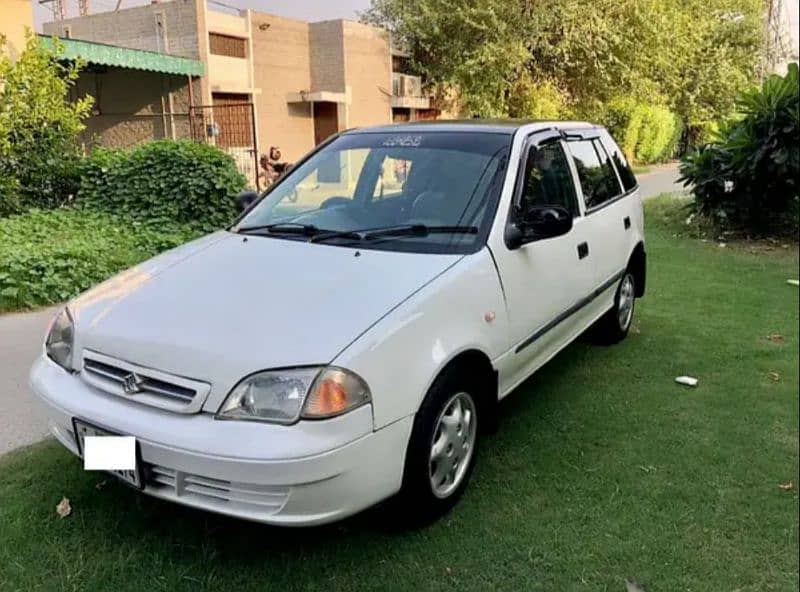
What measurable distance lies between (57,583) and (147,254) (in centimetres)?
528

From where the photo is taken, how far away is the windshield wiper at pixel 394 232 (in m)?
3.24

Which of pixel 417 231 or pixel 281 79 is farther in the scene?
pixel 281 79

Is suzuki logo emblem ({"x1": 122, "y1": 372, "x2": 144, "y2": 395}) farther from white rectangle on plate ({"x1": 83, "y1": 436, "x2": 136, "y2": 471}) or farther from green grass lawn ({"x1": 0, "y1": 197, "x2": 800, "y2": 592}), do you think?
green grass lawn ({"x1": 0, "y1": 197, "x2": 800, "y2": 592})

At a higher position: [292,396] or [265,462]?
[292,396]

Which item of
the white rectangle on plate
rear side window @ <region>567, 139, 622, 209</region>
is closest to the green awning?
rear side window @ <region>567, 139, 622, 209</region>

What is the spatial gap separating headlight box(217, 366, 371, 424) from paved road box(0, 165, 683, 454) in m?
1.25

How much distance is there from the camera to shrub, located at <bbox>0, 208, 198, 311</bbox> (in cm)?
620

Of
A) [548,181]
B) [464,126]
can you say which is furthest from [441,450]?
[464,126]

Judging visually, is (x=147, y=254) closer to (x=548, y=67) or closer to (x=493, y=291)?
(x=493, y=291)

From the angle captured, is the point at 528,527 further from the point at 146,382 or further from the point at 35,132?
the point at 35,132

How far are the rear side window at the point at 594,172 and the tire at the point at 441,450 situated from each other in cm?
185

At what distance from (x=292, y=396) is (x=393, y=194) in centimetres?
162

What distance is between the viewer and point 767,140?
135 centimetres

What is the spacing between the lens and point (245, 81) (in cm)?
2089
